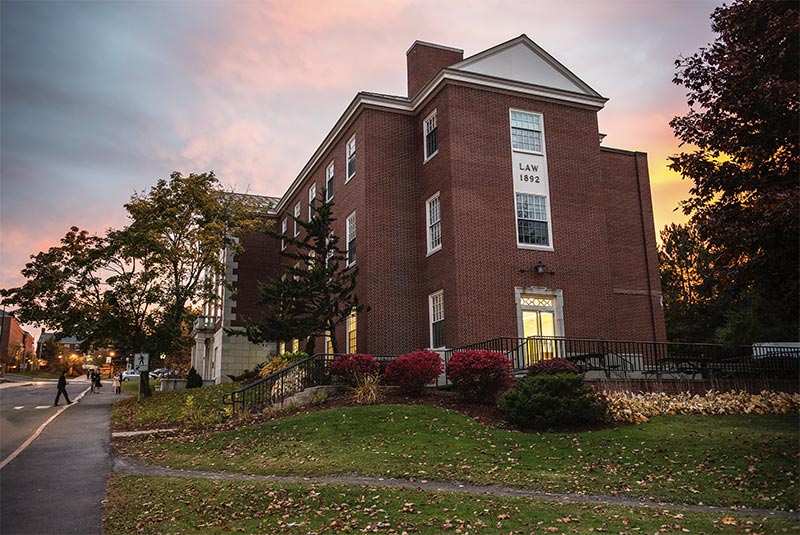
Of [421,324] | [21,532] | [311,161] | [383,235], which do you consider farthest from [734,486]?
[311,161]

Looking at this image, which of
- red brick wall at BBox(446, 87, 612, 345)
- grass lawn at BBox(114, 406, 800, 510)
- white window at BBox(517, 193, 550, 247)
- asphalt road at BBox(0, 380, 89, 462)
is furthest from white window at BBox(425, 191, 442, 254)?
asphalt road at BBox(0, 380, 89, 462)

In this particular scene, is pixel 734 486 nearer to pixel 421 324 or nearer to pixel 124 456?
pixel 124 456

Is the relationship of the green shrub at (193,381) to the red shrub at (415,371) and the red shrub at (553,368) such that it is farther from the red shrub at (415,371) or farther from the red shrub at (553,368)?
the red shrub at (553,368)

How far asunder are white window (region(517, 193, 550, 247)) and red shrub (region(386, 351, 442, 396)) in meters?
6.64

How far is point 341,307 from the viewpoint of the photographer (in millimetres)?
26234

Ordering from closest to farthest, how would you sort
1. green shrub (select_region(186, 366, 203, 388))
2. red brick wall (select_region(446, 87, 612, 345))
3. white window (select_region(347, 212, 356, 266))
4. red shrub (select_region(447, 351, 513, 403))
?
red shrub (select_region(447, 351, 513, 403)), red brick wall (select_region(446, 87, 612, 345)), white window (select_region(347, 212, 356, 266)), green shrub (select_region(186, 366, 203, 388))

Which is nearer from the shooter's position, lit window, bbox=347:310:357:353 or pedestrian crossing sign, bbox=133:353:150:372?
lit window, bbox=347:310:357:353

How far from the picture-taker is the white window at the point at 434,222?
2388 centimetres

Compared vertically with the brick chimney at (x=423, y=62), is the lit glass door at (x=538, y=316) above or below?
below

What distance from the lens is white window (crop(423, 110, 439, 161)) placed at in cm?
2467

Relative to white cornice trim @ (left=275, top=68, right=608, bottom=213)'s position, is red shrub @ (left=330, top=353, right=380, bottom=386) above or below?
below

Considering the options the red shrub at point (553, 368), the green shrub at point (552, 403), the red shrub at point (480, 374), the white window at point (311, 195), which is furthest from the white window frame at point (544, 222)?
the white window at point (311, 195)

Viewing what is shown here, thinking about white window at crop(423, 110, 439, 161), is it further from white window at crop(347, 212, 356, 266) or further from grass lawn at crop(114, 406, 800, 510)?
grass lawn at crop(114, 406, 800, 510)

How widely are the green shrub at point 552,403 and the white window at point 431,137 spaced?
454 inches
